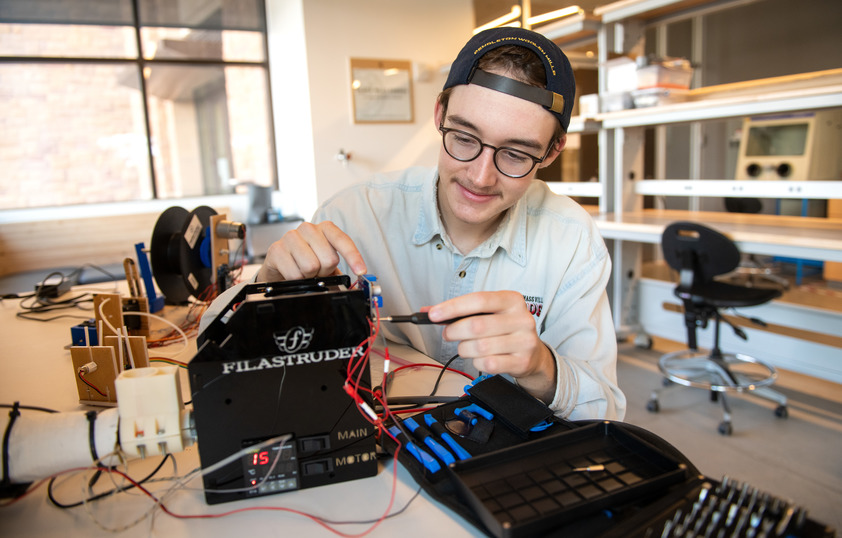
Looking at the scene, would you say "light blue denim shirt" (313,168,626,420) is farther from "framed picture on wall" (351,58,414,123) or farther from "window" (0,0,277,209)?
"window" (0,0,277,209)

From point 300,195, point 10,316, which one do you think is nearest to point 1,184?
point 300,195

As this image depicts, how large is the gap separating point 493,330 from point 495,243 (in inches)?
18.4

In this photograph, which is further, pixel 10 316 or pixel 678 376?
pixel 678 376

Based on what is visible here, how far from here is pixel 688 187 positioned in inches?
110

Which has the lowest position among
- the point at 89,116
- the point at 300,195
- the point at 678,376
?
the point at 678,376

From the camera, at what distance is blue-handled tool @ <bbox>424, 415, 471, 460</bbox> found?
2.24 ft

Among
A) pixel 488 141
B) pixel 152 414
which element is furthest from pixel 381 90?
pixel 152 414

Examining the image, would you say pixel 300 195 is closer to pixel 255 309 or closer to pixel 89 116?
pixel 89 116

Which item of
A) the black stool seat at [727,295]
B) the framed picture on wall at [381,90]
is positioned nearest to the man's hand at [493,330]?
the black stool seat at [727,295]

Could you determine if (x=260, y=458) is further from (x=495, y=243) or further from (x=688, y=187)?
(x=688, y=187)

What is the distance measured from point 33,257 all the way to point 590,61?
4317mm

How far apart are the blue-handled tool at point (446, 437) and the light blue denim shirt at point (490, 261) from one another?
36cm

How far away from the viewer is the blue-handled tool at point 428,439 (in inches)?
26.7

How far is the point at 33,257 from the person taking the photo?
4156mm
